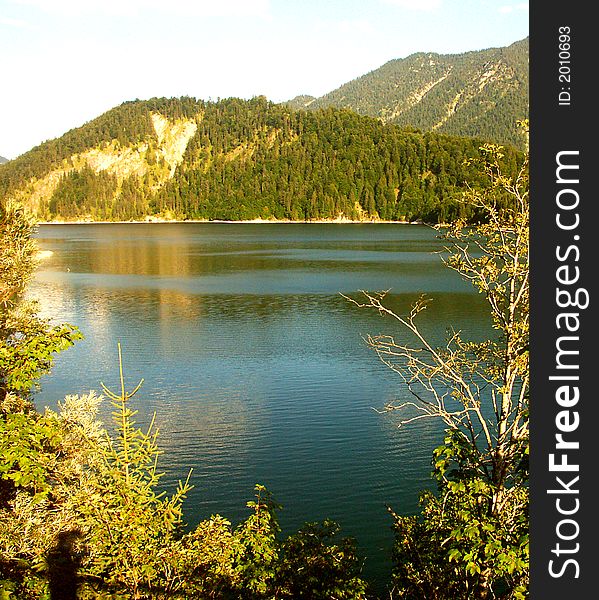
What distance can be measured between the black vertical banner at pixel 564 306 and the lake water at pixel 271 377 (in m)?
11.6

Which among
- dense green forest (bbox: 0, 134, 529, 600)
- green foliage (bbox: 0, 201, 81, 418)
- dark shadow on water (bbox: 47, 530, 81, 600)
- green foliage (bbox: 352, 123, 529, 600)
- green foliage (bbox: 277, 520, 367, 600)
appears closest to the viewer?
green foliage (bbox: 352, 123, 529, 600)

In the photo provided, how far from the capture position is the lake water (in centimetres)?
2081

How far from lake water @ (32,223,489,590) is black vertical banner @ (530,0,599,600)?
1163cm

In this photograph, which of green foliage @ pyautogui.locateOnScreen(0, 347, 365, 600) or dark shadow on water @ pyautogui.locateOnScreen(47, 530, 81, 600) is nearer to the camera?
green foliage @ pyautogui.locateOnScreen(0, 347, 365, 600)

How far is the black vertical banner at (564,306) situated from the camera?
4.94 meters

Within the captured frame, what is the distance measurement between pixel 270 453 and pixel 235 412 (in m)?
5.30

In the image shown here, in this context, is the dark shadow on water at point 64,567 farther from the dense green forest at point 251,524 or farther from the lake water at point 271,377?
the lake water at point 271,377

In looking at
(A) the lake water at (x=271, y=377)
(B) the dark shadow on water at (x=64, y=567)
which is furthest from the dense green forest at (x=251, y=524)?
(A) the lake water at (x=271, y=377)

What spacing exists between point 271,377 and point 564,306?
97.5 feet

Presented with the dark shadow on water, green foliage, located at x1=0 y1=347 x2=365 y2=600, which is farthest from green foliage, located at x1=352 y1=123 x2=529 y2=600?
the dark shadow on water

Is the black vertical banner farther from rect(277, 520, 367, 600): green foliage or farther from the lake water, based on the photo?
the lake water

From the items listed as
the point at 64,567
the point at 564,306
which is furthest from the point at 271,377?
the point at 564,306

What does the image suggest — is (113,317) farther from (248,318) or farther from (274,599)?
(274,599)

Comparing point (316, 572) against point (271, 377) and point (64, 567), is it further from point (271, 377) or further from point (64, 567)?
point (271, 377)
